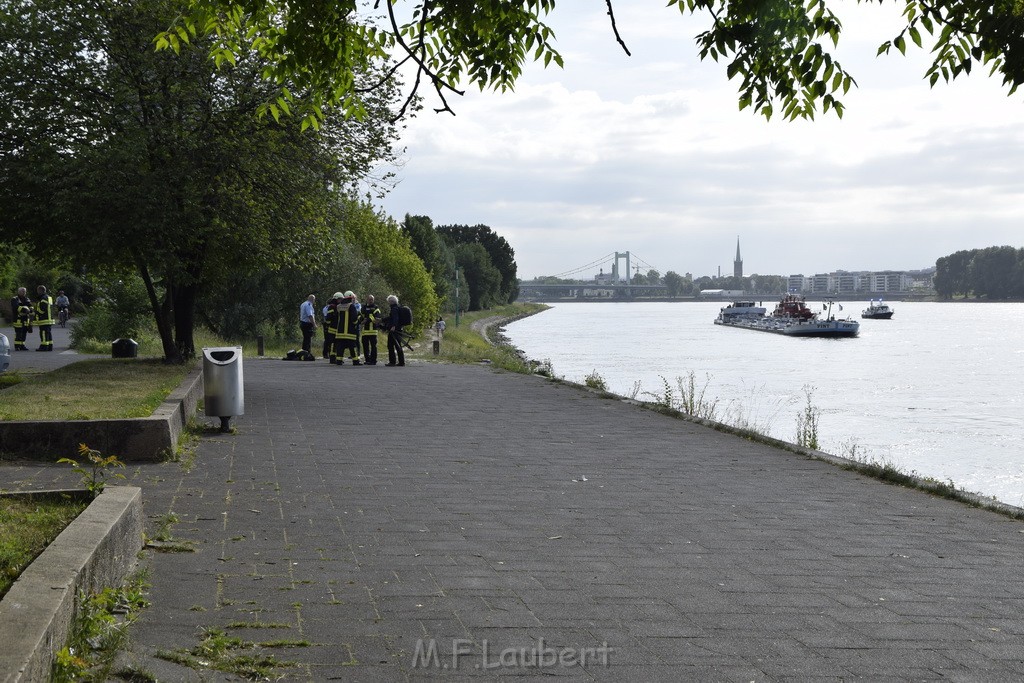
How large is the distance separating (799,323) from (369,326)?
7708 centimetres

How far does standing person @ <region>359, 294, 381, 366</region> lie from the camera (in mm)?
26000

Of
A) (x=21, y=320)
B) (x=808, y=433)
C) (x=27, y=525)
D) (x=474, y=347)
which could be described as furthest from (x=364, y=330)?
(x=474, y=347)

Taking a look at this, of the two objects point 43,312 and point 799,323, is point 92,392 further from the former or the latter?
point 799,323

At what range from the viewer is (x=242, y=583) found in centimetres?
550

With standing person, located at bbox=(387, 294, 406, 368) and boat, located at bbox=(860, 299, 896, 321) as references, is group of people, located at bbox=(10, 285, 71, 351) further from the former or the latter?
boat, located at bbox=(860, 299, 896, 321)

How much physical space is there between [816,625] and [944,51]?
12.1 feet

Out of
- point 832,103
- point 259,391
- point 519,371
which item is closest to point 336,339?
point 519,371

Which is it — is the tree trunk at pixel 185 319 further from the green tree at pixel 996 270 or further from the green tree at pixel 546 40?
the green tree at pixel 996 270

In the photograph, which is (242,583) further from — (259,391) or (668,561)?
(259,391)

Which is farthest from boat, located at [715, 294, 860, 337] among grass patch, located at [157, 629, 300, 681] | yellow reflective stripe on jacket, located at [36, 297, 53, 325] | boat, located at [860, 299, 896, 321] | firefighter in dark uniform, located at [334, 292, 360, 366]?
grass patch, located at [157, 629, 300, 681]

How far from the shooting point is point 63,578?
4.20 meters

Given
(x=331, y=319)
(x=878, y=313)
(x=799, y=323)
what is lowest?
(x=878, y=313)

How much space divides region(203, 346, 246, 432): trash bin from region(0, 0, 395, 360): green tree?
646 centimetres

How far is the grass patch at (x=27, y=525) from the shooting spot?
15.3 ft
